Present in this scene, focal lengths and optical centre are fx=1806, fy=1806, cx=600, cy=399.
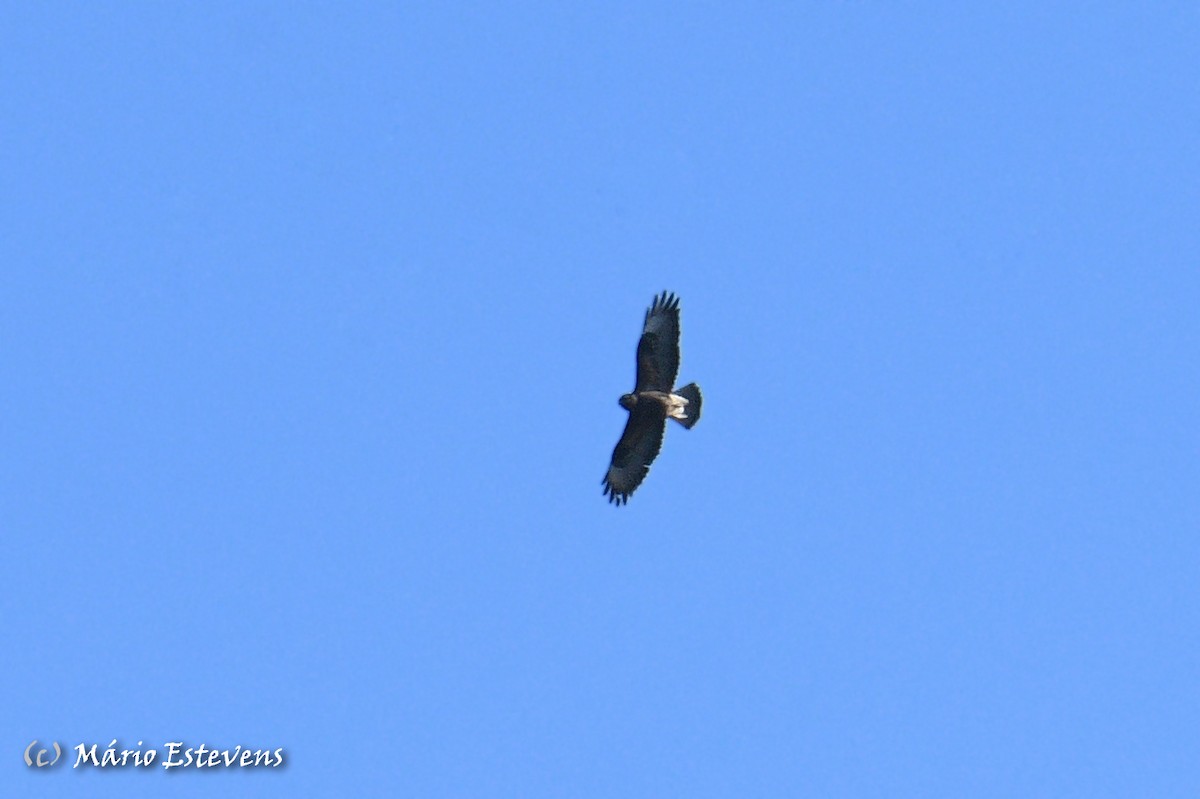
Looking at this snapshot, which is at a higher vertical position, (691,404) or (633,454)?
(691,404)

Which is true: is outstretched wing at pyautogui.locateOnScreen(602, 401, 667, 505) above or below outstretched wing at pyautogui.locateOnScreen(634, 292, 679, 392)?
below

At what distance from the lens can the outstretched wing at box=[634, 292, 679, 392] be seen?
102 feet

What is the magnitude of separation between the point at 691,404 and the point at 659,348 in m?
1.15

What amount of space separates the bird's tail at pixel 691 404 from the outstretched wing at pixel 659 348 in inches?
14.8

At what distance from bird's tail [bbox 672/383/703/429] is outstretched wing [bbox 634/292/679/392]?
1.23 ft

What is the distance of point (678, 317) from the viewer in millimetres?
31234

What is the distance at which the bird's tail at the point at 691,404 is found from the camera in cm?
3148

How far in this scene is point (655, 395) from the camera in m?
31.2

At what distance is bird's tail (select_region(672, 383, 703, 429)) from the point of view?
31484 millimetres

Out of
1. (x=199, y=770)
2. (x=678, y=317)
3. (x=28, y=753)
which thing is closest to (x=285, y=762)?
(x=199, y=770)

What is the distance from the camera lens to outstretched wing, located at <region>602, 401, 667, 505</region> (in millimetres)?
31500

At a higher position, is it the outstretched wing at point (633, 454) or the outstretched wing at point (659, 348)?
the outstretched wing at point (659, 348)

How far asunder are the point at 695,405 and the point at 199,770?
34.1 ft

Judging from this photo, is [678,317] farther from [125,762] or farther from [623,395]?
[125,762]
